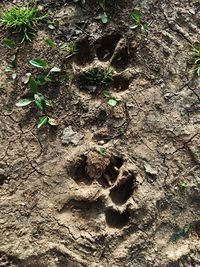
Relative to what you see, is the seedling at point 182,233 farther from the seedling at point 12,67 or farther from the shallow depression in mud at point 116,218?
the seedling at point 12,67

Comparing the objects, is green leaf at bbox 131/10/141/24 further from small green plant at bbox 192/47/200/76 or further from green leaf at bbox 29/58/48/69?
green leaf at bbox 29/58/48/69

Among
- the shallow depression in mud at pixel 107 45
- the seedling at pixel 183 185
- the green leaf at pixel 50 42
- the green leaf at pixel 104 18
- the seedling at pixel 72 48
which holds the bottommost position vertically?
the seedling at pixel 183 185

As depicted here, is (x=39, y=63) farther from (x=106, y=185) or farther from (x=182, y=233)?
(x=182, y=233)

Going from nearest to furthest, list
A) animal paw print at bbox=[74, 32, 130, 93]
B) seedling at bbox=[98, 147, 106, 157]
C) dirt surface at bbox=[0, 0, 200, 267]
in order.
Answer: dirt surface at bbox=[0, 0, 200, 267]
seedling at bbox=[98, 147, 106, 157]
animal paw print at bbox=[74, 32, 130, 93]

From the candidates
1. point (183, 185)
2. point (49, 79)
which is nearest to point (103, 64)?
point (49, 79)

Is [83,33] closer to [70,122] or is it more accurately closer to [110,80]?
[110,80]

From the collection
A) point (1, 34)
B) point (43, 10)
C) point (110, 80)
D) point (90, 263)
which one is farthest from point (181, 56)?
point (90, 263)

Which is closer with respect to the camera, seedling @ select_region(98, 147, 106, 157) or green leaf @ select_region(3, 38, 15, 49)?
seedling @ select_region(98, 147, 106, 157)

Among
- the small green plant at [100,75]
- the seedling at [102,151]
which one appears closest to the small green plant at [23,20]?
the small green plant at [100,75]

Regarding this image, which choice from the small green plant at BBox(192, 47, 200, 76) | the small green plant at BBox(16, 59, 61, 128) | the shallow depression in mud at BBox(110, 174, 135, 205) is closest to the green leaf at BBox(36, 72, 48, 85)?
the small green plant at BBox(16, 59, 61, 128)
